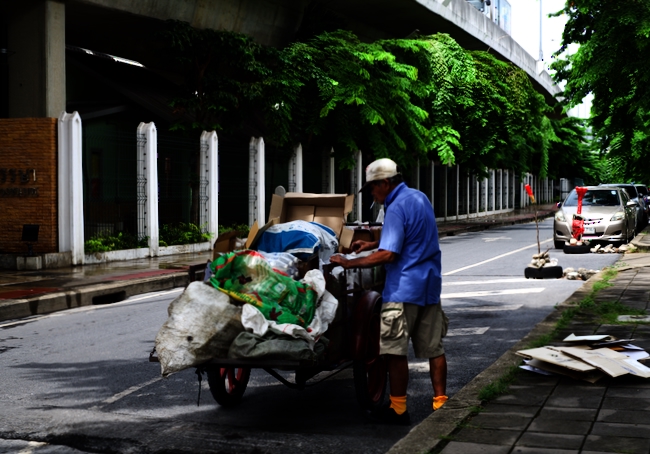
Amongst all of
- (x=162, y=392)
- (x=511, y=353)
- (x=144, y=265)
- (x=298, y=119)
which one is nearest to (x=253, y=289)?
(x=162, y=392)

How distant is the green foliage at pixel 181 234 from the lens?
21219mm

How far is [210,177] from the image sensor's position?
22.6 m

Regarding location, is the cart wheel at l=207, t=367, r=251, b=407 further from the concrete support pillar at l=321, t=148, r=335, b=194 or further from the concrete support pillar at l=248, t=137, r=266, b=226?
the concrete support pillar at l=321, t=148, r=335, b=194

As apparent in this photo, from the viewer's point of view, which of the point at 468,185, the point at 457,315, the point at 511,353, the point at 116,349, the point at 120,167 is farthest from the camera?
the point at 468,185

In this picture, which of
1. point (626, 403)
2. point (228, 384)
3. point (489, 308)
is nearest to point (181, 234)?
point (489, 308)

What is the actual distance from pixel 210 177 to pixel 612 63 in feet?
38.5

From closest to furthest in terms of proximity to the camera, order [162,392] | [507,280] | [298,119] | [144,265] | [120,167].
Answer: [162,392] < [507,280] < [144,265] < [120,167] < [298,119]

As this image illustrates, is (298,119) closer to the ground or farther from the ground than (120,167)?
farther from the ground

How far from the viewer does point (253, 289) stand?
554 centimetres

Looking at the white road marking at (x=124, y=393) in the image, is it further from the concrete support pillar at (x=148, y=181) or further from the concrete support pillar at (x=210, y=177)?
the concrete support pillar at (x=210, y=177)

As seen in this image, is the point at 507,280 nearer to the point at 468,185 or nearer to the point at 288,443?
the point at 288,443

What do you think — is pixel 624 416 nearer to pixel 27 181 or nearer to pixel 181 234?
pixel 27 181

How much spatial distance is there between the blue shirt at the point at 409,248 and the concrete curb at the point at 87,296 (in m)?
6.16

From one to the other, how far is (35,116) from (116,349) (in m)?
12.1
